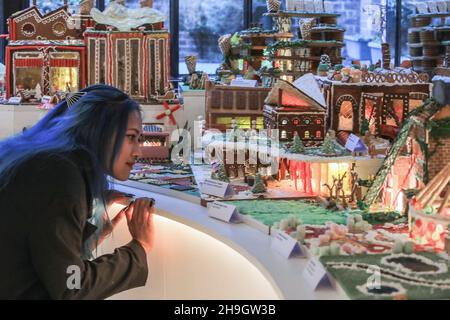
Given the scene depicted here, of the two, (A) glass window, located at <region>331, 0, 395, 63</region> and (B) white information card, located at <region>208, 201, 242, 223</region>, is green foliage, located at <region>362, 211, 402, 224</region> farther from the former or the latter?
(A) glass window, located at <region>331, 0, 395, 63</region>

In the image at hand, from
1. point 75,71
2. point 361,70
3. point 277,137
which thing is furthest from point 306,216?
point 75,71

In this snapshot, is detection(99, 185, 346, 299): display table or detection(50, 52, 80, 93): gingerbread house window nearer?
detection(99, 185, 346, 299): display table

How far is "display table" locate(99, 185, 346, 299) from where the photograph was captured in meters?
2.89

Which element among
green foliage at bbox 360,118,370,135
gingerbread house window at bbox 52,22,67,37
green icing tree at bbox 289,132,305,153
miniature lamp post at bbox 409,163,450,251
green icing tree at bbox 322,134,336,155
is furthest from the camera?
gingerbread house window at bbox 52,22,67,37

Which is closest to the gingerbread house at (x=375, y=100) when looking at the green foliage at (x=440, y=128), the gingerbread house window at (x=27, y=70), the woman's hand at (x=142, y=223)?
the green foliage at (x=440, y=128)

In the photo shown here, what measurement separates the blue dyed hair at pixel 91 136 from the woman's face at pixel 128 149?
27 millimetres

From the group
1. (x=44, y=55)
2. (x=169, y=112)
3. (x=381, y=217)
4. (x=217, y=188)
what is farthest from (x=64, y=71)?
(x=381, y=217)

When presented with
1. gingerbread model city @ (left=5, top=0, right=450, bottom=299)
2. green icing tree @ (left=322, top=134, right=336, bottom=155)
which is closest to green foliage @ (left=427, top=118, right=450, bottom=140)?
gingerbread model city @ (left=5, top=0, right=450, bottom=299)

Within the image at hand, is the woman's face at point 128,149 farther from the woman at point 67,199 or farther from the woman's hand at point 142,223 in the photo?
the woman's hand at point 142,223

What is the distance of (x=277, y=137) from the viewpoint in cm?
469

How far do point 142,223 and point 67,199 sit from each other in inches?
22.4

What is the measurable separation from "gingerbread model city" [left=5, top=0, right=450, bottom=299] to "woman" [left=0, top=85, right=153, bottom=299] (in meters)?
0.81

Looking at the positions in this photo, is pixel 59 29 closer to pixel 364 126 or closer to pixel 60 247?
pixel 364 126

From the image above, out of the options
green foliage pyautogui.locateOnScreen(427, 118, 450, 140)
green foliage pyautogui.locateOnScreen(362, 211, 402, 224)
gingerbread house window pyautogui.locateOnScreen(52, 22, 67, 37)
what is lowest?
green foliage pyautogui.locateOnScreen(362, 211, 402, 224)
